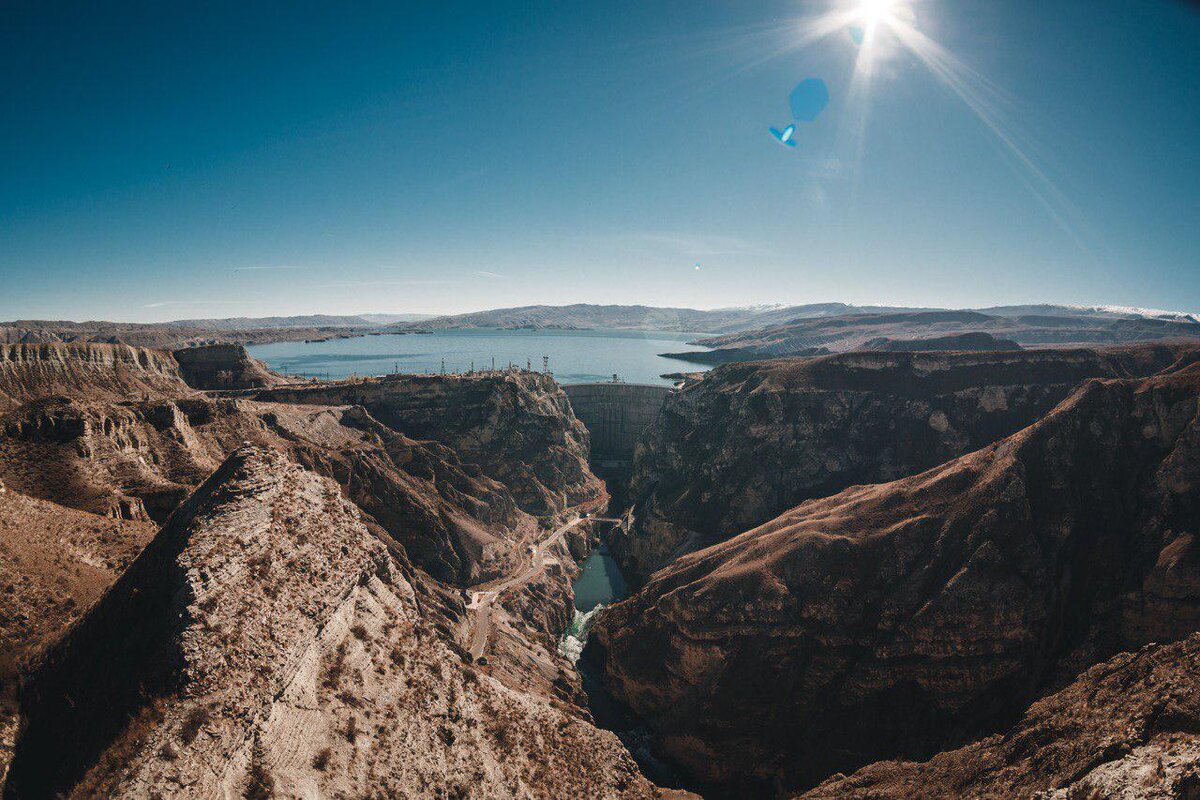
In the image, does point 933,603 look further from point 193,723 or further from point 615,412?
point 615,412

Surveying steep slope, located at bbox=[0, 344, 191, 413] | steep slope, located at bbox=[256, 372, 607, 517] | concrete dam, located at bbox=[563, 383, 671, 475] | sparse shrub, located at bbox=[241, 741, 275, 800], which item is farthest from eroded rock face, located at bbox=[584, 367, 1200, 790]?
concrete dam, located at bbox=[563, 383, 671, 475]

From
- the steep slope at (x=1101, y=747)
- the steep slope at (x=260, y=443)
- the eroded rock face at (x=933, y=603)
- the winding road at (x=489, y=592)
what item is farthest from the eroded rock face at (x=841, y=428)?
the steep slope at (x=1101, y=747)

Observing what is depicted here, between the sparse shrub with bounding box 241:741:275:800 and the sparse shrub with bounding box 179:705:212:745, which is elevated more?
the sparse shrub with bounding box 179:705:212:745

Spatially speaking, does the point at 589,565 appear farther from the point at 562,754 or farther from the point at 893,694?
the point at 562,754

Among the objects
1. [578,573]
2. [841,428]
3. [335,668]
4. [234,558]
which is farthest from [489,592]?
[841,428]

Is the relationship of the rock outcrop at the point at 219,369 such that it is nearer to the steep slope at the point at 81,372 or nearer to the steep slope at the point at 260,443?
the steep slope at the point at 81,372

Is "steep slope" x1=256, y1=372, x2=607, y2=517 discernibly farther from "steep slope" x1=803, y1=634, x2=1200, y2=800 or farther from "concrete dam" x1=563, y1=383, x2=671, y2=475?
"steep slope" x1=803, y1=634, x2=1200, y2=800
